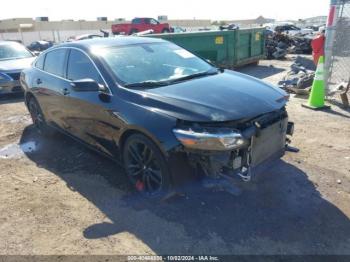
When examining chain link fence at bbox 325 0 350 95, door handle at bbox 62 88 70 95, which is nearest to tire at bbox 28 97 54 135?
door handle at bbox 62 88 70 95

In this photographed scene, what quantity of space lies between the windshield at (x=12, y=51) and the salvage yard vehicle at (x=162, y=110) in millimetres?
5941

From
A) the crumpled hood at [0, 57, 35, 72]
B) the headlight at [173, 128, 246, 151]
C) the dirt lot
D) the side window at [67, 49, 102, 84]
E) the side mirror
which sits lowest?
the dirt lot

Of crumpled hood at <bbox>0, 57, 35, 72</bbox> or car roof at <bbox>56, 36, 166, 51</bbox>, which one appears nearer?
car roof at <bbox>56, 36, 166, 51</bbox>

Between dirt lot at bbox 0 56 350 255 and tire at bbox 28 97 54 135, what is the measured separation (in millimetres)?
898

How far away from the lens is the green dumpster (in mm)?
10234

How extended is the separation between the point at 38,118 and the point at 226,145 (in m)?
4.12

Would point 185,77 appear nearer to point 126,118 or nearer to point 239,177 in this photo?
point 126,118

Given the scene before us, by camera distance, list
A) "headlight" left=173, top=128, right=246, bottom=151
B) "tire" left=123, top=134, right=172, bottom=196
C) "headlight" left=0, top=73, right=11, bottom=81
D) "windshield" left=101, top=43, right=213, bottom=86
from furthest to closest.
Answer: "headlight" left=0, top=73, right=11, bottom=81, "windshield" left=101, top=43, right=213, bottom=86, "tire" left=123, top=134, right=172, bottom=196, "headlight" left=173, top=128, right=246, bottom=151

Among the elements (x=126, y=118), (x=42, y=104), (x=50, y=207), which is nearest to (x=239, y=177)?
(x=126, y=118)

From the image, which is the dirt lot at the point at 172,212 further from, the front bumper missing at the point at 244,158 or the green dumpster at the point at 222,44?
the green dumpster at the point at 222,44

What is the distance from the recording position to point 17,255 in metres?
2.96

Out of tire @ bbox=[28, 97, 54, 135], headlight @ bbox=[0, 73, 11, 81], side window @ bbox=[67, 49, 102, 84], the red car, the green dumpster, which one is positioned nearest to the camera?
side window @ bbox=[67, 49, 102, 84]

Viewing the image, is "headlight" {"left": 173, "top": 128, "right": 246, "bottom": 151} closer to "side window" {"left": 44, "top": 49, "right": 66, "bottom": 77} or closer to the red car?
"side window" {"left": 44, "top": 49, "right": 66, "bottom": 77}

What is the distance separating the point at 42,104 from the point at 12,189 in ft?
5.56
